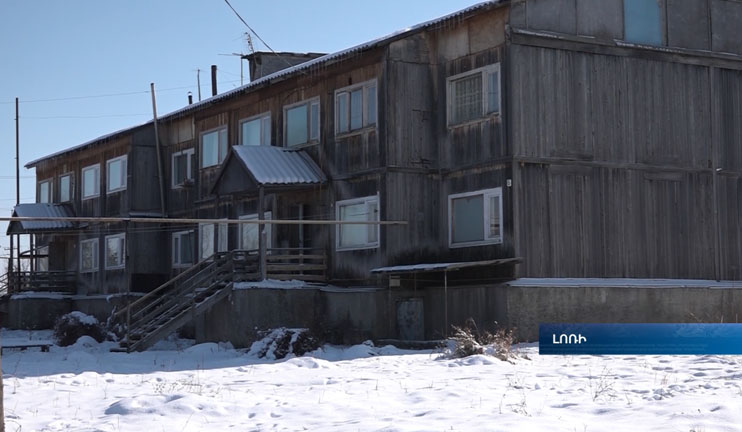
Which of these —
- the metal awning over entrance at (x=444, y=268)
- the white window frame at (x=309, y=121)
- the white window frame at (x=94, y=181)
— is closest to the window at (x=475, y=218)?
the metal awning over entrance at (x=444, y=268)

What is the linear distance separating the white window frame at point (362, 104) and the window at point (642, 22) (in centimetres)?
657

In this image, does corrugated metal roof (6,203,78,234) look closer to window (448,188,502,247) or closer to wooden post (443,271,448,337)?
window (448,188,502,247)

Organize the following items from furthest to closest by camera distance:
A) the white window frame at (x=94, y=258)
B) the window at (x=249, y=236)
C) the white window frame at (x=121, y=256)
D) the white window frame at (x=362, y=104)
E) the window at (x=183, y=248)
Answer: the white window frame at (x=94, y=258)
the white window frame at (x=121, y=256)
the window at (x=183, y=248)
the window at (x=249, y=236)
the white window frame at (x=362, y=104)

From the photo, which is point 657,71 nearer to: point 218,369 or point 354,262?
point 354,262

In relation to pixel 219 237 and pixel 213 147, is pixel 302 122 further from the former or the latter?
pixel 219 237

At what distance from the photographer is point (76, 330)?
32438 millimetres

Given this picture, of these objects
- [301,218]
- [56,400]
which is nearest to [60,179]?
[301,218]

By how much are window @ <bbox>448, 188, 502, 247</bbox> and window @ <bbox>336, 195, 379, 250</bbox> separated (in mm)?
2005

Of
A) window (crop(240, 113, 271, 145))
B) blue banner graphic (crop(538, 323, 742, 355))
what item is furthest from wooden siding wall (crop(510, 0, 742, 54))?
window (crop(240, 113, 271, 145))

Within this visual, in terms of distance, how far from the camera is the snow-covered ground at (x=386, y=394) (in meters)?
13.6

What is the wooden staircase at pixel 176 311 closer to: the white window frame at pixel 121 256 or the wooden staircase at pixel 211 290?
the wooden staircase at pixel 211 290

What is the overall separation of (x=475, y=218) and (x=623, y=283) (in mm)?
3928

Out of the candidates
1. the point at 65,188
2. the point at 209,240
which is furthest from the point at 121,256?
the point at 65,188

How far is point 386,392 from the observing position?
1691 cm
